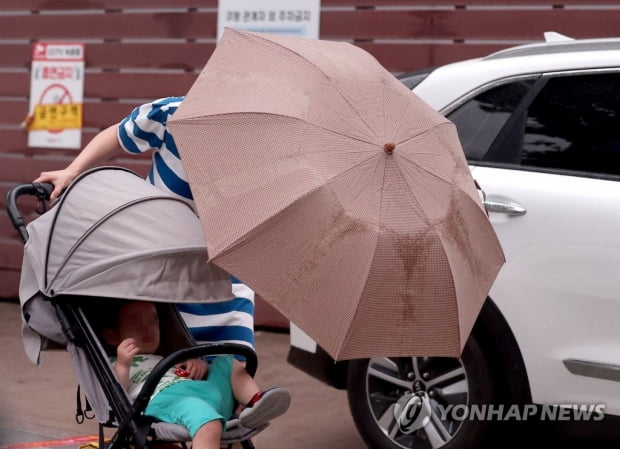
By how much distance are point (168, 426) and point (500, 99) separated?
246 cm

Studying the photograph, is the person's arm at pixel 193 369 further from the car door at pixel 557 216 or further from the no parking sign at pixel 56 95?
the no parking sign at pixel 56 95

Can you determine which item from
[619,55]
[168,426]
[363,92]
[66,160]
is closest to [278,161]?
[363,92]

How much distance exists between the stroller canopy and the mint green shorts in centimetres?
24

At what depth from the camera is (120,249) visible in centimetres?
349

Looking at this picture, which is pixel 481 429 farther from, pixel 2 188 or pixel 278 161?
pixel 2 188

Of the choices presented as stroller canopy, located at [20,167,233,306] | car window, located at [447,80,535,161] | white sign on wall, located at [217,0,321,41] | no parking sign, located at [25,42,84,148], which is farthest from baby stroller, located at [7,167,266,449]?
no parking sign, located at [25,42,84,148]

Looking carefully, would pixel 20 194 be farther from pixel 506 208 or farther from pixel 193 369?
pixel 506 208

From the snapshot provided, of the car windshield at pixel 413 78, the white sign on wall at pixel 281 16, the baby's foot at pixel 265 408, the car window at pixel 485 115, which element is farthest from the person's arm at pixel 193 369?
the white sign on wall at pixel 281 16

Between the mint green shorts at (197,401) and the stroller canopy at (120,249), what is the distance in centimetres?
24

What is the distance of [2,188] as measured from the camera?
9453 mm

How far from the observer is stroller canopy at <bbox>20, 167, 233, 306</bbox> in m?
3.46

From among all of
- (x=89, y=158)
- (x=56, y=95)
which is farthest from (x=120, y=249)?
(x=56, y=95)

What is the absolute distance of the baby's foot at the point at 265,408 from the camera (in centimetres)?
336

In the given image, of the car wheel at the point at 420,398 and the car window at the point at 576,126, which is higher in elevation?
the car window at the point at 576,126
